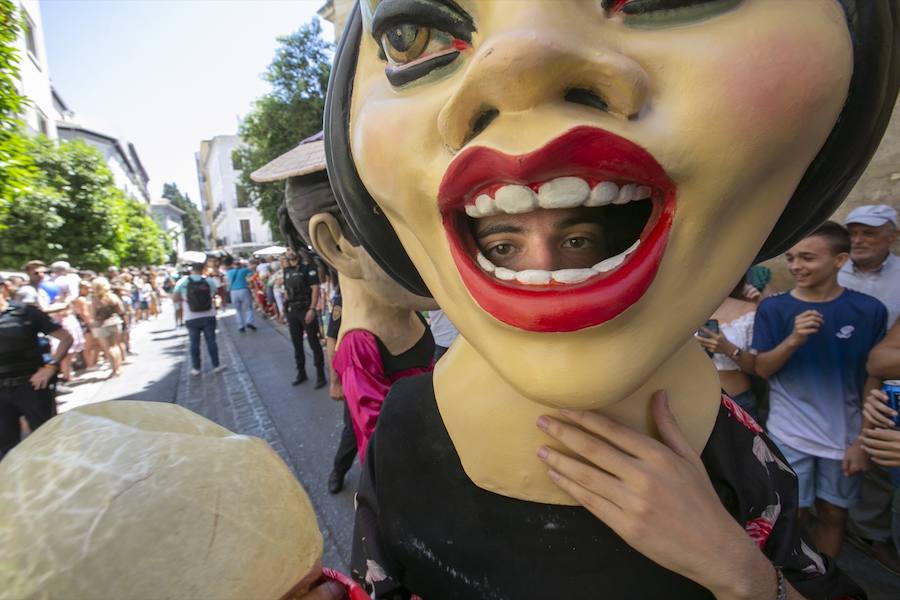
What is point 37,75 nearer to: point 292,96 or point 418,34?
point 292,96

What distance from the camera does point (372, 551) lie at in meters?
0.90

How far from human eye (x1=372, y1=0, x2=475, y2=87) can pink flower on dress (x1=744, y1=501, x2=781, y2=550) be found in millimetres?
842

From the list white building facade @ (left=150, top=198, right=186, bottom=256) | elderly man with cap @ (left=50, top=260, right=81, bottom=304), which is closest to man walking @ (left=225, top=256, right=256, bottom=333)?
elderly man with cap @ (left=50, top=260, right=81, bottom=304)

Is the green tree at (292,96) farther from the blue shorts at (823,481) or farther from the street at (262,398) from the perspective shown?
the blue shorts at (823,481)

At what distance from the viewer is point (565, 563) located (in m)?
0.74

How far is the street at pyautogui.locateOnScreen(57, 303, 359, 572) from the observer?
3.11 meters

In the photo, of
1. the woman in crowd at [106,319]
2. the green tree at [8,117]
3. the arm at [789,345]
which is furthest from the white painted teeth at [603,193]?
the woman in crowd at [106,319]

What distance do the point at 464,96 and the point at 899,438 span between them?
6.73 ft

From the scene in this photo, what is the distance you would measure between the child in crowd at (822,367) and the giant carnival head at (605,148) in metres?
1.63

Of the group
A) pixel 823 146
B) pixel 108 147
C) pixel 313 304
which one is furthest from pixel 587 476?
pixel 108 147

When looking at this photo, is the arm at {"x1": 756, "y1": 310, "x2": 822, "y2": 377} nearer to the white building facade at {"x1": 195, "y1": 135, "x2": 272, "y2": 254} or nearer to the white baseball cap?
the white baseball cap

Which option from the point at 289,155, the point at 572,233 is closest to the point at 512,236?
the point at 572,233

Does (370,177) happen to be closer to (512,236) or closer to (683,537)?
(512,236)

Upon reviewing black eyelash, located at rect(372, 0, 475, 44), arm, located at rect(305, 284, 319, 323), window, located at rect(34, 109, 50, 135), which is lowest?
arm, located at rect(305, 284, 319, 323)
